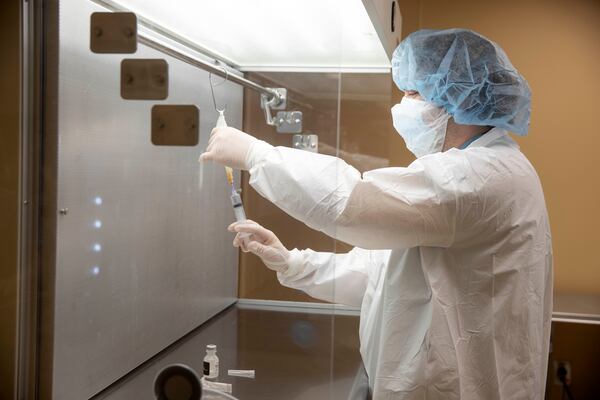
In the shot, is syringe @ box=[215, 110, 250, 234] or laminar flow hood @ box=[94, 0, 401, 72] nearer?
laminar flow hood @ box=[94, 0, 401, 72]

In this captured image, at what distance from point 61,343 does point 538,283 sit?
38.2 inches

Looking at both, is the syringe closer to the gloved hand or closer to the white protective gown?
the gloved hand

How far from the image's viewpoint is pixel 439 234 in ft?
3.66

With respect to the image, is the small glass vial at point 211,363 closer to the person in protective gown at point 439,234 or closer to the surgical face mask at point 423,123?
the person in protective gown at point 439,234

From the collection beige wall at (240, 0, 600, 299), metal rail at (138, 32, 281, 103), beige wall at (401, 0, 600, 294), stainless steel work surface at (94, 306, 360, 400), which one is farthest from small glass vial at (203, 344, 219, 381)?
beige wall at (401, 0, 600, 294)

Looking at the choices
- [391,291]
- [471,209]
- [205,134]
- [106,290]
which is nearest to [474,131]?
[471,209]

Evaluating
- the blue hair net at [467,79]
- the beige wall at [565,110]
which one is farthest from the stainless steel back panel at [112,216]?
the beige wall at [565,110]

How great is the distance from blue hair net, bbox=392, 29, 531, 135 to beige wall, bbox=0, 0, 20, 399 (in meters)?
0.92

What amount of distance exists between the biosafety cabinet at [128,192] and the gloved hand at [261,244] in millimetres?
16

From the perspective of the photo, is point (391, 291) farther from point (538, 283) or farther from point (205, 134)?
point (205, 134)

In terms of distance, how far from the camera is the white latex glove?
763 mm

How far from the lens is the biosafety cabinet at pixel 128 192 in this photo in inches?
25.6

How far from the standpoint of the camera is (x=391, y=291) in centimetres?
125

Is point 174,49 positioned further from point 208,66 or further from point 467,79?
point 467,79
